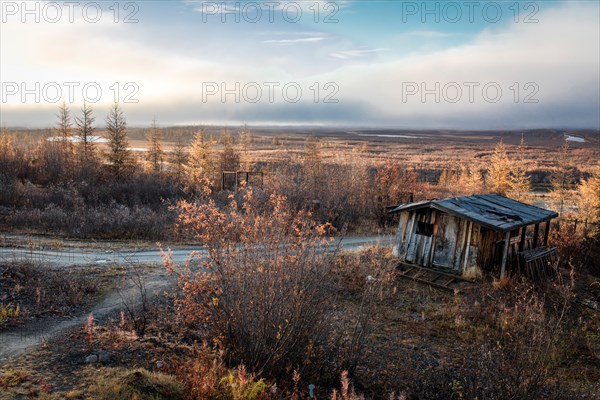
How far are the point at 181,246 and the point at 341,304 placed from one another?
747 cm

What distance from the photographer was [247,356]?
6105 millimetres

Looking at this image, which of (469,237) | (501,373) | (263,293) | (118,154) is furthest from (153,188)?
(501,373)

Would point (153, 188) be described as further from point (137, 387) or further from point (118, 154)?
point (137, 387)

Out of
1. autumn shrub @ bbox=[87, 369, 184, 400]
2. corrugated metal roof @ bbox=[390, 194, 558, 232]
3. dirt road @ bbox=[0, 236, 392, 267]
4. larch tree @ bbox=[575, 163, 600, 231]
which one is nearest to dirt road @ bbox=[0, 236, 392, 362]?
dirt road @ bbox=[0, 236, 392, 267]

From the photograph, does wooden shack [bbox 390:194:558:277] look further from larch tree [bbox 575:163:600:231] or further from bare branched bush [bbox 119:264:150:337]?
larch tree [bbox 575:163:600:231]

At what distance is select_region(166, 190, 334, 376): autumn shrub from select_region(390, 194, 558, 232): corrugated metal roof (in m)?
7.73

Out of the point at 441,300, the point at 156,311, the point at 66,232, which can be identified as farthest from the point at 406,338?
the point at 66,232

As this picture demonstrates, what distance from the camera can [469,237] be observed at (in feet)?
44.6

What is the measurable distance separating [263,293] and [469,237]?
9.56m

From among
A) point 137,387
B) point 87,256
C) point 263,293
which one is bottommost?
point 87,256

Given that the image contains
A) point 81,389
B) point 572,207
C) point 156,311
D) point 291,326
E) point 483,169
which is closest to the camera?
point 81,389

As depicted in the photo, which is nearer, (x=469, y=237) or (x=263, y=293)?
(x=263, y=293)

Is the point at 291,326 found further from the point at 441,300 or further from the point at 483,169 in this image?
the point at 483,169

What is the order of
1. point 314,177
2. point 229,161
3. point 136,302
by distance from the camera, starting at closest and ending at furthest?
1. point 136,302
2. point 314,177
3. point 229,161
